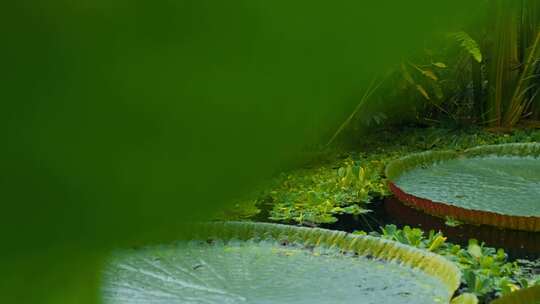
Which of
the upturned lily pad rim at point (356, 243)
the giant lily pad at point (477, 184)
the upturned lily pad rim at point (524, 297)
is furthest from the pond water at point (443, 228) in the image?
the upturned lily pad rim at point (524, 297)

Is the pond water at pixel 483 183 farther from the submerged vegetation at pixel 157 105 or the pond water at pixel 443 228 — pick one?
the submerged vegetation at pixel 157 105

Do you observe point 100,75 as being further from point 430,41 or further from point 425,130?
point 425,130

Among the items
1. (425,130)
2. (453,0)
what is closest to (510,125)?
(425,130)

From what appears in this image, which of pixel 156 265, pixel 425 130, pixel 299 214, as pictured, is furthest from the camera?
pixel 425 130

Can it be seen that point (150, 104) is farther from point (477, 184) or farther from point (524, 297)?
point (477, 184)

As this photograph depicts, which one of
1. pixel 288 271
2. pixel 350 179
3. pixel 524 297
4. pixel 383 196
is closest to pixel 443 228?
pixel 383 196
